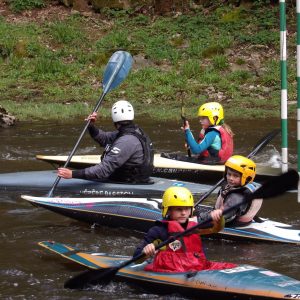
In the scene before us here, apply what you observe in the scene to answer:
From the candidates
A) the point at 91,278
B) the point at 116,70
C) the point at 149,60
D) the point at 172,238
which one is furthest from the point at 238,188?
the point at 149,60

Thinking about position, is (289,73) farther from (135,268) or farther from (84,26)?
(135,268)

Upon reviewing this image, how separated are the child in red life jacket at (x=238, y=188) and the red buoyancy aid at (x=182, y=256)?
3.57 feet

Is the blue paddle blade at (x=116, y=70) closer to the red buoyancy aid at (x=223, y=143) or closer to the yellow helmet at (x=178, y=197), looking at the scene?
the red buoyancy aid at (x=223, y=143)

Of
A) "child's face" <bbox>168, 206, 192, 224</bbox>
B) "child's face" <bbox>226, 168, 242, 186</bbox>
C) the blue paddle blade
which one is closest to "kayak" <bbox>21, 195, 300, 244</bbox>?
"child's face" <bbox>226, 168, 242, 186</bbox>

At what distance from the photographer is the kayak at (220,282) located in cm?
534

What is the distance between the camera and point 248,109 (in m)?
15.3

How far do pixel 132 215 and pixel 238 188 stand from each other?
1152mm

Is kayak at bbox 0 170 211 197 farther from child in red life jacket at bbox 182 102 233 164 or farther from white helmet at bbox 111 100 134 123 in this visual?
child in red life jacket at bbox 182 102 233 164

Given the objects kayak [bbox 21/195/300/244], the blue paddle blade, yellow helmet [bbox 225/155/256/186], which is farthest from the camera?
the blue paddle blade

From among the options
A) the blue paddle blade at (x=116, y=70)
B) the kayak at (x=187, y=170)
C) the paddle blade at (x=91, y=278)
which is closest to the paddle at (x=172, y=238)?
the paddle blade at (x=91, y=278)

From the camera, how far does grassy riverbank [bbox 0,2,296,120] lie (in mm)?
16000

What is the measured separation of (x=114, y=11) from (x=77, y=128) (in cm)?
691

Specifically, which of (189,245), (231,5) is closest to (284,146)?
(189,245)

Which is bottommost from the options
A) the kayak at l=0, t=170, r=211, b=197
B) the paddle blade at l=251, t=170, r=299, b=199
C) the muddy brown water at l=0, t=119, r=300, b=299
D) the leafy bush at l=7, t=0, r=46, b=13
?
the muddy brown water at l=0, t=119, r=300, b=299
